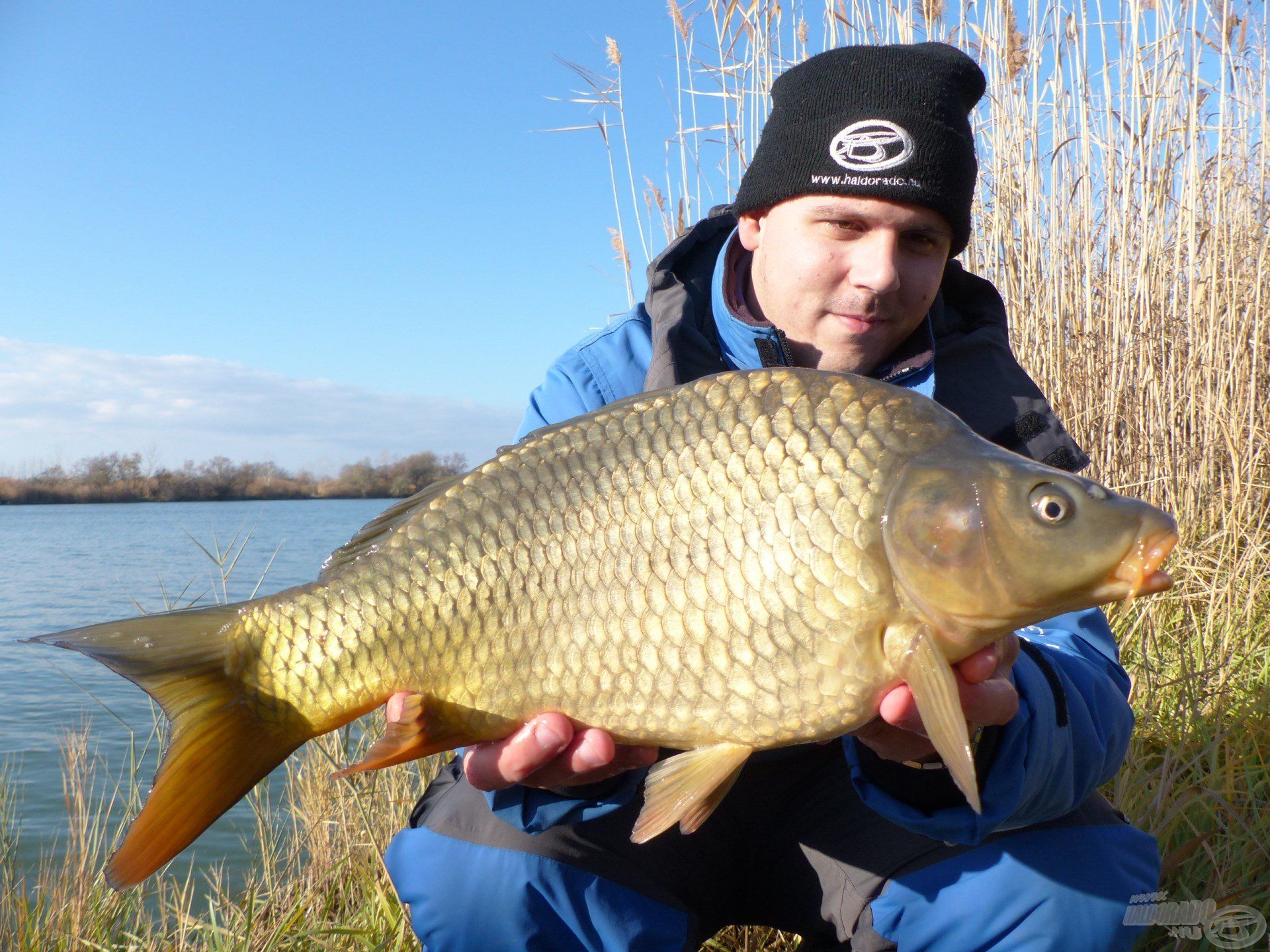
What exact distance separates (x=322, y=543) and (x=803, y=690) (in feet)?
47.4

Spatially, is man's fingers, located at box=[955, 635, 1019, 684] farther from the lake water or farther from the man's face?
the lake water

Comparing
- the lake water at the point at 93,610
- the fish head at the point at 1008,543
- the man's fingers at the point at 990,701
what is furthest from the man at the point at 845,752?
the lake water at the point at 93,610

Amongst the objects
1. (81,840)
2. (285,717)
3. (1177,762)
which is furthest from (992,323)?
(81,840)

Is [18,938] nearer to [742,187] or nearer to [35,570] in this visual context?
[742,187]

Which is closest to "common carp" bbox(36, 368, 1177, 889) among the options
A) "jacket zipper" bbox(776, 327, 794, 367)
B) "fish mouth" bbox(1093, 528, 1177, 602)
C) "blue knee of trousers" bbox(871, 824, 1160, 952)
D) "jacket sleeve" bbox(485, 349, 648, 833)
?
"fish mouth" bbox(1093, 528, 1177, 602)

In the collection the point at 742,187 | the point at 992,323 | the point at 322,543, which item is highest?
the point at 742,187

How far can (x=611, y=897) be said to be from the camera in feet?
4.44

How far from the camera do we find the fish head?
37.1 inches

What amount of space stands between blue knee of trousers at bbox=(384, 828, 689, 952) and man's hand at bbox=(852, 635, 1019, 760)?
Answer: 16.9 inches

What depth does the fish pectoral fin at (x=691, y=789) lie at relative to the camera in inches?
41.0

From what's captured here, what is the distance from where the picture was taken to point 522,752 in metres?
1.11

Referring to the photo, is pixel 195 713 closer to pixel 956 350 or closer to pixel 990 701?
pixel 990 701

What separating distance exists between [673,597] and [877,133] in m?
1.01

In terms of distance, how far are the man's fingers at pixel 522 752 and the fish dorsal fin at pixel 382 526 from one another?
0.28 m
